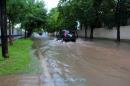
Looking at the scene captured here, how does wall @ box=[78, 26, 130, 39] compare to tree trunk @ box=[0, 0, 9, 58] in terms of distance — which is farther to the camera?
wall @ box=[78, 26, 130, 39]

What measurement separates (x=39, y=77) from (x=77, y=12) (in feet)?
155

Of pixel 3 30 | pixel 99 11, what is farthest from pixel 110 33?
pixel 3 30

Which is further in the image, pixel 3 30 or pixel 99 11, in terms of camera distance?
pixel 99 11

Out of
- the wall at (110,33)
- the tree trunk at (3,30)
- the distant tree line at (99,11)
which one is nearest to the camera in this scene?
the tree trunk at (3,30)

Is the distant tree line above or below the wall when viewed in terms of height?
above

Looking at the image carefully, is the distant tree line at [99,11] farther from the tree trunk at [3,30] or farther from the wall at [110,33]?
the tree trunk at [3,30]

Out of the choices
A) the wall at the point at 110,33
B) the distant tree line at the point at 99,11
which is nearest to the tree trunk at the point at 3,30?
the distant tree line at the point at 99,11

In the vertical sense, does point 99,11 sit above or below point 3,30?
above

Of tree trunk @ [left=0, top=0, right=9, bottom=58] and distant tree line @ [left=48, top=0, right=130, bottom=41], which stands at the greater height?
distant tree line @ [left=48, top=0, right=130, bottom=41]

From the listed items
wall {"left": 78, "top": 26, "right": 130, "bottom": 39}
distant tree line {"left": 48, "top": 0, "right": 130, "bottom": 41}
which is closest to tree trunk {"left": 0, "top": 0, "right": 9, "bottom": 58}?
distant tree line {"left": 48, "top": 0, "right": 130, "bottom": 41}

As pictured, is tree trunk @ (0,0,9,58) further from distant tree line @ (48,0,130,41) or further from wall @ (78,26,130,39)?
wall @ (78,26,130,39)

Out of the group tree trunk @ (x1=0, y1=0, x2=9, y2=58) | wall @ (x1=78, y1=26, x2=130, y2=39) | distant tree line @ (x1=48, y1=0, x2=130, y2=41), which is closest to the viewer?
tree trunk @ (x1=0, y1=0, x2=9, y2=58)

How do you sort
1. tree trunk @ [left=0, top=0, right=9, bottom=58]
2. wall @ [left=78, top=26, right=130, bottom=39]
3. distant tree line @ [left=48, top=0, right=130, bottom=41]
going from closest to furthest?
1. tree trunk @ [left=0, top=0, right=9, bottom=58]
2. wall @ [left=78, top=26, right=130, bottom=39]
3. distant tree line @ [left=48, top=0, right=130, bottom=41]

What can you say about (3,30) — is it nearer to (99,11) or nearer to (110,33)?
(110,33)
